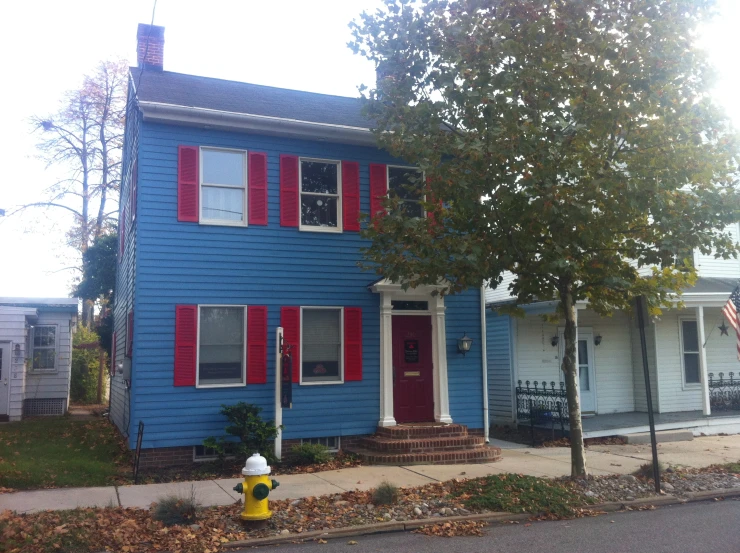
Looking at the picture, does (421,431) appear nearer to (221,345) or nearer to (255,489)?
(221,345)

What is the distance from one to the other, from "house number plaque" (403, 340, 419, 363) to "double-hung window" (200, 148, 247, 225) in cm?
391

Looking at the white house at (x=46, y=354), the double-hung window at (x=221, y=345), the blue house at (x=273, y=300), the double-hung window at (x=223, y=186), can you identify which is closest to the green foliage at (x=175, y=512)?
the blue house at (x=273, y=300)

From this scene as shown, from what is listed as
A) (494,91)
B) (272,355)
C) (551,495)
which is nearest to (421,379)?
(272,355)

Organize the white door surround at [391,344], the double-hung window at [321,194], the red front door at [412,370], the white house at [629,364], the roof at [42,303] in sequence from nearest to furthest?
the white door surround at [391,344] < the double-hung window at [321,194] < the red front door at [412,370] < the white house at [629,364] < the roof at [42,303]

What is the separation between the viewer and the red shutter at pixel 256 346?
38.0ft

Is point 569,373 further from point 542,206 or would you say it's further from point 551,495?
point 542,206

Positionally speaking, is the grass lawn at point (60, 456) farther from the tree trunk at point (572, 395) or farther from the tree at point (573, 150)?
the tree trunk at point (572, 395)

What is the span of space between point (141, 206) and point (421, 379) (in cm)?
607

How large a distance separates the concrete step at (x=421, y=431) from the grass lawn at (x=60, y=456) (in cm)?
440

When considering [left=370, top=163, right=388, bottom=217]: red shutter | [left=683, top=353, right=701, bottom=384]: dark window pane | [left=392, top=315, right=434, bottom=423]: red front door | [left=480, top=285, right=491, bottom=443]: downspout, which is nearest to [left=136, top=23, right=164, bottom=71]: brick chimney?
[left=370, top=163, right=388, bottom=217]: red shutter

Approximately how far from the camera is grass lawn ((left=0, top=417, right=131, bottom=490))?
9.37 m

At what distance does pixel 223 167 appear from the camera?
11930mm

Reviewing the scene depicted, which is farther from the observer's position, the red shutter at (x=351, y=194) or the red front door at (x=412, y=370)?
the red front door at (x=412, y=370)

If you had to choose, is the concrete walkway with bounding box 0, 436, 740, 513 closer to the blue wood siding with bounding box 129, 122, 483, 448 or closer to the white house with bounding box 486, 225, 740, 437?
the blue wood siding with bounding box 129, 122, 483, 448
